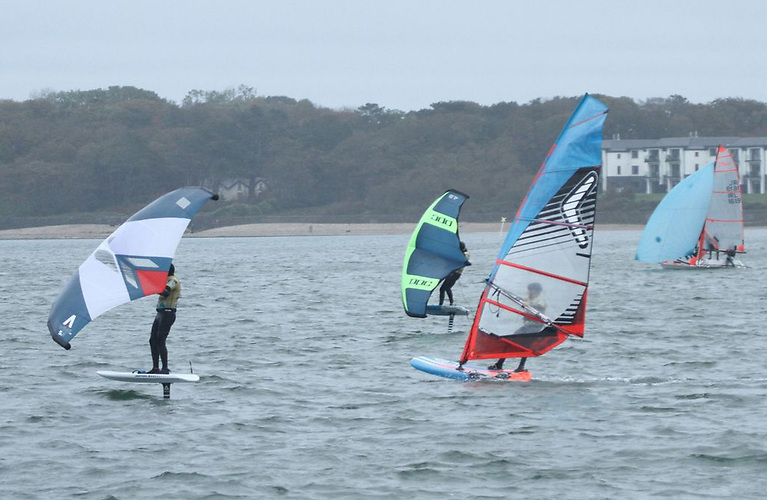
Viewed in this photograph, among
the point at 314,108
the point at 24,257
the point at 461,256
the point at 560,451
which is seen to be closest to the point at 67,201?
the point at 314,108

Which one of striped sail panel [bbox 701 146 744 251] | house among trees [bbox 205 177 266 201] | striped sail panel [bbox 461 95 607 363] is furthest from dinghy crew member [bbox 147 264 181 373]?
house among trees [bbox 205 177 266 201]

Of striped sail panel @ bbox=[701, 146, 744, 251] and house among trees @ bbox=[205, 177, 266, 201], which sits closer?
striped sail panel @ bbox=[701, 146, 744, 251]

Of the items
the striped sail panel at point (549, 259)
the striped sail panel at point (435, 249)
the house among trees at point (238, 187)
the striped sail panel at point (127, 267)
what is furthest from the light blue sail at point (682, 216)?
the house among trees at point (238, 187)

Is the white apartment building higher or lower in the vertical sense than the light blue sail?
higher

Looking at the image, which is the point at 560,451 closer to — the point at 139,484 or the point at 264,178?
the point at 139,484

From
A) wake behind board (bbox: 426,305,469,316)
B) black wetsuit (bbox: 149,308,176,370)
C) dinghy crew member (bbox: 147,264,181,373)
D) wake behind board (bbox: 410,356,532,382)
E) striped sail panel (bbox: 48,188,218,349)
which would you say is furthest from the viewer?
wake behind board (bbox: 426,305,469,316)

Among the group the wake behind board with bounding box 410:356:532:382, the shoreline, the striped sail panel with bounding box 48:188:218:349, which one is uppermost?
the striped sail panel with bounding box 48:188:218:349

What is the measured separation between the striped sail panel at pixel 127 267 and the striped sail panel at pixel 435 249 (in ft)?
29.5

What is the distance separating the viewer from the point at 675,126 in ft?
467

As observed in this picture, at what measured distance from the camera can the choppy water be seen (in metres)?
12.4

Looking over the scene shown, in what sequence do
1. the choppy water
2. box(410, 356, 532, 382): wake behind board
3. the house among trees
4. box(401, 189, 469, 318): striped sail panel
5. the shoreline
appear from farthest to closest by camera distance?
the house among trees < the shoreline < box(401, 189, 469, 318): striped sail panel < box(410, 356, 532, 382): wake behind board < the choppy water

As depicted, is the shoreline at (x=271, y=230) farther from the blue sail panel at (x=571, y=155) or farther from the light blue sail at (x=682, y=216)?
the blue sail panel at (x=571, y=155)

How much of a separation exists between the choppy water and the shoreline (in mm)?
85835

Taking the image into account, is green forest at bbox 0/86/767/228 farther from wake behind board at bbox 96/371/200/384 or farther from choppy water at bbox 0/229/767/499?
wake behind board at bbox 96/371/200/384
